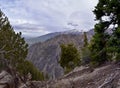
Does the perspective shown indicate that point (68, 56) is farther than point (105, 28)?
Yes

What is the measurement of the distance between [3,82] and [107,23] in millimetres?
10075

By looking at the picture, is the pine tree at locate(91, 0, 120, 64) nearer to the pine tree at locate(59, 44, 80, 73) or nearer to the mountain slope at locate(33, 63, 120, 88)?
the mountain slope at locate(33, 63, 120, 88)

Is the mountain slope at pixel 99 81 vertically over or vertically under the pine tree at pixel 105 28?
under

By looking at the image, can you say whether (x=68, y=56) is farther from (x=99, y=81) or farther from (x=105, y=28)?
(x=99, y=81)

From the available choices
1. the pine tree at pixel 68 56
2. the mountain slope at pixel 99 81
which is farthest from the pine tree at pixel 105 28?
the pine tree at pixel 68 56

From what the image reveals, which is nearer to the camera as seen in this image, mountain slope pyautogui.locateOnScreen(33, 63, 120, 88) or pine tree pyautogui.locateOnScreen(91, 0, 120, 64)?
mountain slope pyautogui.locateOnScreen(33, 63, 120, 88)

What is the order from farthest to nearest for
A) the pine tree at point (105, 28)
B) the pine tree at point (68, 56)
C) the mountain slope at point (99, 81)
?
1. the pine tree at point (68, 56)
2. the pine tree at point (105, 28)
3. the mountain slope at point (99, 81)

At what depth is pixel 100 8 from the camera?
26203 mm

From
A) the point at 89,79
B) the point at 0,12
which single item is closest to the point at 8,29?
the point at 0,12

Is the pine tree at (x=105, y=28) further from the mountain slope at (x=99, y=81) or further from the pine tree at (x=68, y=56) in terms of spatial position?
the pine tree at (x=68, y=56)

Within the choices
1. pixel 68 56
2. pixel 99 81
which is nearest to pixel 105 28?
pixel 99 81

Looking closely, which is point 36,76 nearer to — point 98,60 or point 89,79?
point 98,60

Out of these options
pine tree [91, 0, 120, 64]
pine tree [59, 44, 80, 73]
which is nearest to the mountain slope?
pine tree [91, 0, 120, 64]

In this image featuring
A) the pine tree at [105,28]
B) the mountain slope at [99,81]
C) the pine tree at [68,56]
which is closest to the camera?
the mountain slope at [99,81]
